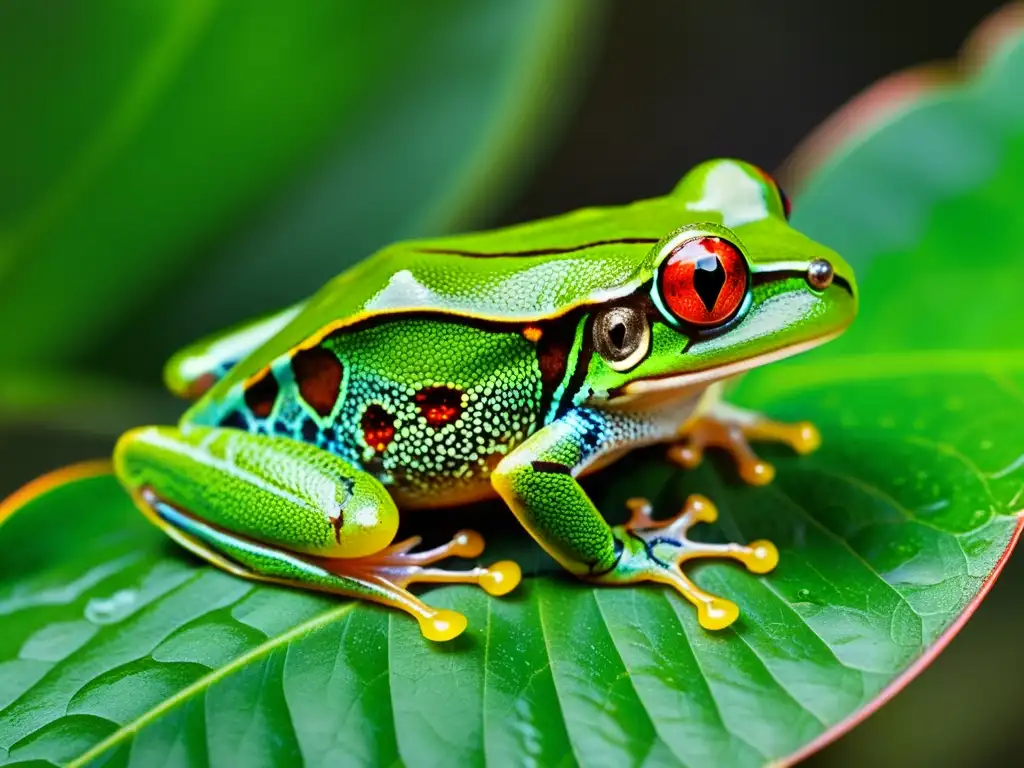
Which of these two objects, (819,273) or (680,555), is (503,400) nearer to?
(680,555)

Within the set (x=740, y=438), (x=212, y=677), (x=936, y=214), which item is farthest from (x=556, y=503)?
(x=936, y=214)

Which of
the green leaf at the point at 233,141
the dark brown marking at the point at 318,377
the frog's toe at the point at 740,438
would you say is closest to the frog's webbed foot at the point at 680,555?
the frog's toe at the point at 740,438

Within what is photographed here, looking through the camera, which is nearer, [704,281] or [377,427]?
[704,281]

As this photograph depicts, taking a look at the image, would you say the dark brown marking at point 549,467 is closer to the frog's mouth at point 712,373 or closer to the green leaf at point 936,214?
the frog's mouth at point 712,373

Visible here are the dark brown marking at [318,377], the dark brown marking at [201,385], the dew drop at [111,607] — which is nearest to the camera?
the dew drop at [111,607]

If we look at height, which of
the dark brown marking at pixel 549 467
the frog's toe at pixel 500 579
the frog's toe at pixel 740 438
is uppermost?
the frog's toe at pixel 740 438

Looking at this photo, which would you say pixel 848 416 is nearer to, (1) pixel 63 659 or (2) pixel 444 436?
(2) pixel 444 436

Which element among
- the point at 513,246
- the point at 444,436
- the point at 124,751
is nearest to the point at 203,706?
the point at 124,751
